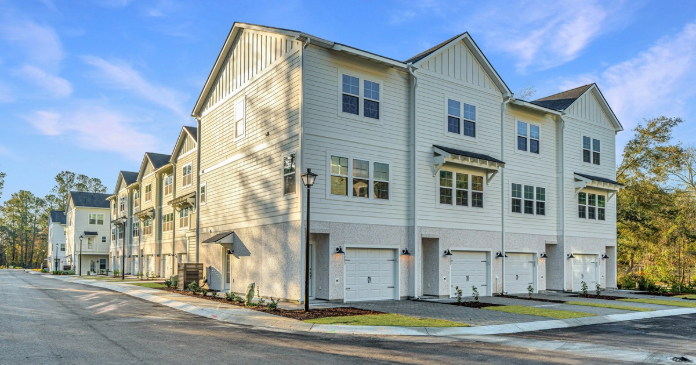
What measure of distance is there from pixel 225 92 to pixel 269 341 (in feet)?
Result: 54.1

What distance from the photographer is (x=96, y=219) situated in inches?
2633

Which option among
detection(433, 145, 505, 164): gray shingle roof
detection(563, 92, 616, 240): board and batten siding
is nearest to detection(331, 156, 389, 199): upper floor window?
detection(433, 145, 505, 164): gray shingle roof

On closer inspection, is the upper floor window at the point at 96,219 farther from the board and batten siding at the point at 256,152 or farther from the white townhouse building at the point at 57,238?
the board and batten siding at the point at 256,152

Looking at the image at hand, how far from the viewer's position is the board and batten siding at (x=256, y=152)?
19.3m

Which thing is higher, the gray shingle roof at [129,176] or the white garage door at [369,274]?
the gray shingle roof at [129,176]

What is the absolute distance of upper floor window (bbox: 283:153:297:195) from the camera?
18.9 m

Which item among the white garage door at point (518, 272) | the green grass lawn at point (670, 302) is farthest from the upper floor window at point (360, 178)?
the green grass lawn at point (670, 302)

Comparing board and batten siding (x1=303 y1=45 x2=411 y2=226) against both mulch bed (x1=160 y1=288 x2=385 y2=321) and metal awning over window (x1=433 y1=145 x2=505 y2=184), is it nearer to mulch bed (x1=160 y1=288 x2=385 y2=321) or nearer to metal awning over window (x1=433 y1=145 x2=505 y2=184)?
metal awning over window (x1=433 y1=145 x2=505 y2=184)

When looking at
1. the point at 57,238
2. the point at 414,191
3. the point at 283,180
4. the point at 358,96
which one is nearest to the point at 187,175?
the point at 283,180

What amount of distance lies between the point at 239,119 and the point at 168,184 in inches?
711

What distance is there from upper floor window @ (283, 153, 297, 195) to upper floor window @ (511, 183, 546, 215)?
436 inches

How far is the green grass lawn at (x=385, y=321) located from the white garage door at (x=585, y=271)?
51.7 feet

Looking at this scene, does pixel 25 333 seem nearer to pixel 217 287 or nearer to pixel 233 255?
pixel 233 255

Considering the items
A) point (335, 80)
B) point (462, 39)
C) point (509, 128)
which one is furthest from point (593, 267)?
point (335, 80)
